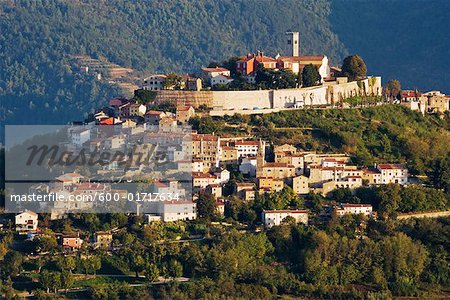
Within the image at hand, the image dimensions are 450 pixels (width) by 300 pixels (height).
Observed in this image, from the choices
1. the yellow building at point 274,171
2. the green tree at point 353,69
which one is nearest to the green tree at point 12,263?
the yellow building at point 274,171

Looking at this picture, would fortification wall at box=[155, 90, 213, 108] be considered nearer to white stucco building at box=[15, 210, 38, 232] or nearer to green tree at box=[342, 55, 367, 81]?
green tree at box=[342, 55, 367, 81]

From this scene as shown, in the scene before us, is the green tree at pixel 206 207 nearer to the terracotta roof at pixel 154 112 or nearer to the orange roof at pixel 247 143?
the orange roof at pixel 247 143

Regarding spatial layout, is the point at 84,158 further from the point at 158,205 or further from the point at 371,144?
the point at 371,144

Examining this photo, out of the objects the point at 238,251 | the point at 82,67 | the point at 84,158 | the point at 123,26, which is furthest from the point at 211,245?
the point at 123,26

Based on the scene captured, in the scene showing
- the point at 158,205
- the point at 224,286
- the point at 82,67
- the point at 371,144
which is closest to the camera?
the point at 224,286

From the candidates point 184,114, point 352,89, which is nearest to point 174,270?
point 184,114

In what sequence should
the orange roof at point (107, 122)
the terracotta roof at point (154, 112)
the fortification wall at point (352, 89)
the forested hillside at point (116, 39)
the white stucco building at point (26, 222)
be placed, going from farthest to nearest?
the forested hillside at point (116, 39) < the fortification wall at point (352, 89) < the terracotta roof at point (154, 112) < the orange roof at point (107, 122) < the white stucco building at point (26, 222)
